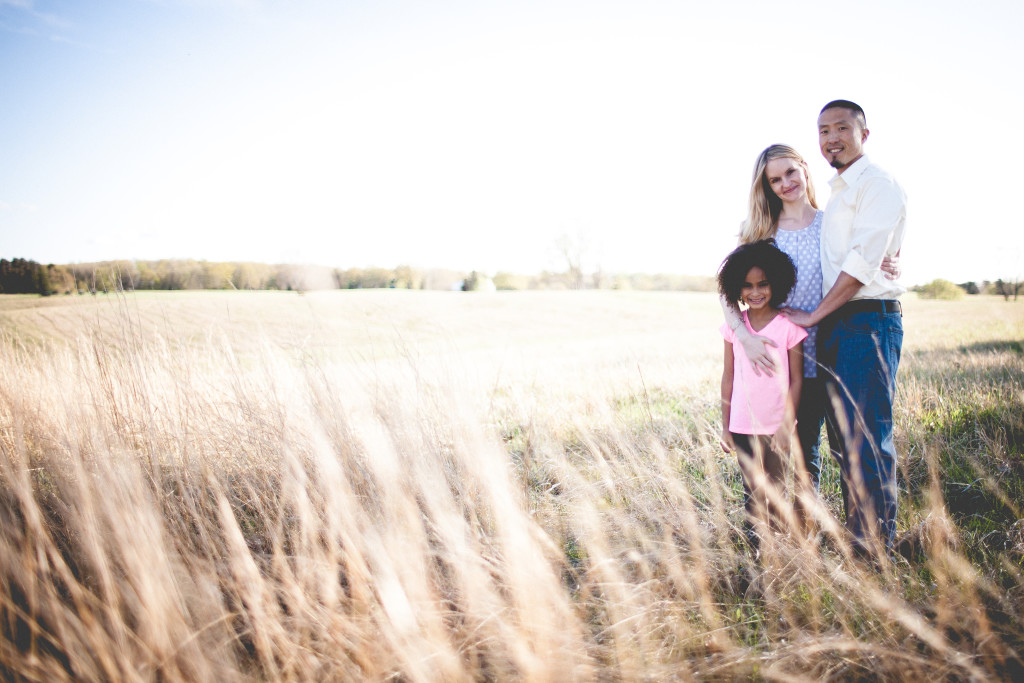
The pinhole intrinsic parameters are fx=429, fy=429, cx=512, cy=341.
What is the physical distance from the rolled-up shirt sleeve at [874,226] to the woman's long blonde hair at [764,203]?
1.58 ft

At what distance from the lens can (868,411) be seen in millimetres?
2160

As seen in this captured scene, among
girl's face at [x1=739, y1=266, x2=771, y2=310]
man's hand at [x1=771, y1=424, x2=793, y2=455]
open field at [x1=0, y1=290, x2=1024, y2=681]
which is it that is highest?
girl's face at [x1=739, y1=266, x2=771, y2=310]

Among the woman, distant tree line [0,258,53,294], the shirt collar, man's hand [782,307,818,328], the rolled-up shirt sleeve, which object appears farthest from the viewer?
distant tree line [0,258,53,294]

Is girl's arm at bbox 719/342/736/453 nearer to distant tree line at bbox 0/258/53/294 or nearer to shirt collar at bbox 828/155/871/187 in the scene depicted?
shirt collar at bbox 828/155/871/187

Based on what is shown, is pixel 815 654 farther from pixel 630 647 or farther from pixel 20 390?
pixel 20 390

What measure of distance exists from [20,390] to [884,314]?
6.01m

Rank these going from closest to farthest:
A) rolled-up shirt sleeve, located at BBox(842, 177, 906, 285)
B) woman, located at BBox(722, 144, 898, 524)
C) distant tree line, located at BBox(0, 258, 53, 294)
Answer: rolled-up shirt sleeve, located at BBox(842, 177, 906, 285)
woman, located at BBox(722, 144, 898, 524)
distant tree line, located at BBox(0, 258, 53, 294)

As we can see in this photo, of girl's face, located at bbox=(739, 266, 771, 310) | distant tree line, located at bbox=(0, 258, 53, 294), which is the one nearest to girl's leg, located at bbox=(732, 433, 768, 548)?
girl's face, located at bbox=(739, 266, 771, 310)

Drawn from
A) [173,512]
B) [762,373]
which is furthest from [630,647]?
[173,512]

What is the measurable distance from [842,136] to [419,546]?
3.00m

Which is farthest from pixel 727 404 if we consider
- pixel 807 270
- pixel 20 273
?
pixel 20 273

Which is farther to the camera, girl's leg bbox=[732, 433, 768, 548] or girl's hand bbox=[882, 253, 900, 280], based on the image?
girl's hand bbox=[882, 253, 900, 280]

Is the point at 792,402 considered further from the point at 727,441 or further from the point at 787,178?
the point at 787,178

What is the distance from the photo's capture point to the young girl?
2307 millimetres
